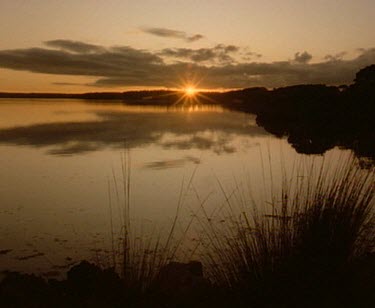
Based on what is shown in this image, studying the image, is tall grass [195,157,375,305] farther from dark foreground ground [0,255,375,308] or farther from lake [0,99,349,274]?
lake [0,99,349,274]

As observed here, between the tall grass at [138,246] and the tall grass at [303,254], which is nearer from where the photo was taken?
the tall grass at [303,254]

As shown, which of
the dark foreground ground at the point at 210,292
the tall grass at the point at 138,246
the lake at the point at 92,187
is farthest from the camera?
the lake at the point at 92,187

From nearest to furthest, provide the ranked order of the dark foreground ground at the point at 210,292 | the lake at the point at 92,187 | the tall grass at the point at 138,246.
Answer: the dark foreground ground at the point at 210,292 → the tall grass at the point at 138,246 → the lake at the point at 92,187

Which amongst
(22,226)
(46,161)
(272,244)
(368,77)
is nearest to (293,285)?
(272,244)

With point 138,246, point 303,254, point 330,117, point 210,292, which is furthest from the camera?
point 330,117

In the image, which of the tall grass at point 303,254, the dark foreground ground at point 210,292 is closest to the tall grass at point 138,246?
the dark foreground ground at point 210,292

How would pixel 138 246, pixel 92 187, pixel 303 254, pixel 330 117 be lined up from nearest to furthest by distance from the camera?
pixel 303 254, pixel 138 246, pixel 92 187, pixel 330 117

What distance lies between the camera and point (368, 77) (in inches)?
1864

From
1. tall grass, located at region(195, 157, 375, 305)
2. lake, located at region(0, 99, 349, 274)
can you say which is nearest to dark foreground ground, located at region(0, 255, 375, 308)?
tall grass, located at region(195, 157, 375, 305)

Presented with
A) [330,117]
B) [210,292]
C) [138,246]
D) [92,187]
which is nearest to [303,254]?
[210,292]

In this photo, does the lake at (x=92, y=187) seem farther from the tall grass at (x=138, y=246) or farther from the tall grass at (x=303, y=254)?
the tall grass at (x=303, y=254)

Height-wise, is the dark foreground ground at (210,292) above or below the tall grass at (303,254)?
below

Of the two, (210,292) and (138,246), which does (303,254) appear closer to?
(210,292)

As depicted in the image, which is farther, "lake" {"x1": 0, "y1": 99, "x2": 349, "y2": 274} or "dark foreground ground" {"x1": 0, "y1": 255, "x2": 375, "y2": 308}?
"lake" {"x1": 0, "y1": 99, "x2": 349, "y2": 274}
